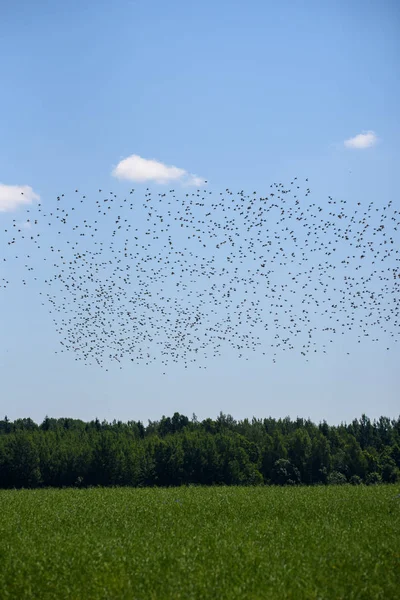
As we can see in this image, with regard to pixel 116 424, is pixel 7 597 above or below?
below

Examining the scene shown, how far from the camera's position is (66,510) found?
3425cm

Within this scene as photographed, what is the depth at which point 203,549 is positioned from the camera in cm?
2347

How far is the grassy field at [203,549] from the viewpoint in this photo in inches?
751

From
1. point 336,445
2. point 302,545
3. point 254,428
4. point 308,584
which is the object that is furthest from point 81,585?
point 254,428

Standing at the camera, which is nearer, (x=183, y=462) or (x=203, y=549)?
(x=203, y=549)

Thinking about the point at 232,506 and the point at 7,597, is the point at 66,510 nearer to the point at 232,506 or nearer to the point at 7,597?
the point at 232,506

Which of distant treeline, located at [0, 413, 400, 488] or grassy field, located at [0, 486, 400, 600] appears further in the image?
distant treeline, located at [0, 413, 400, 488]

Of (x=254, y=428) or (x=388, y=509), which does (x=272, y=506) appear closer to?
(x=388, y=509)

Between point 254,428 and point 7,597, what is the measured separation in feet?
425

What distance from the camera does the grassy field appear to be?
1908 cm

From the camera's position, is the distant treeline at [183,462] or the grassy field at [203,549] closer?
the grassy field at [203,549]

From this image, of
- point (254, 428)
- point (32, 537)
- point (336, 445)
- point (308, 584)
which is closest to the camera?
point (308, 584)

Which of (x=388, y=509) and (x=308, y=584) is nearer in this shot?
(x=308, y=584)

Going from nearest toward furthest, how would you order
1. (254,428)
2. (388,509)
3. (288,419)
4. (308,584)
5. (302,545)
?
(308,584)
(302,545)
(388,509)
(254,428)
(288,419)
